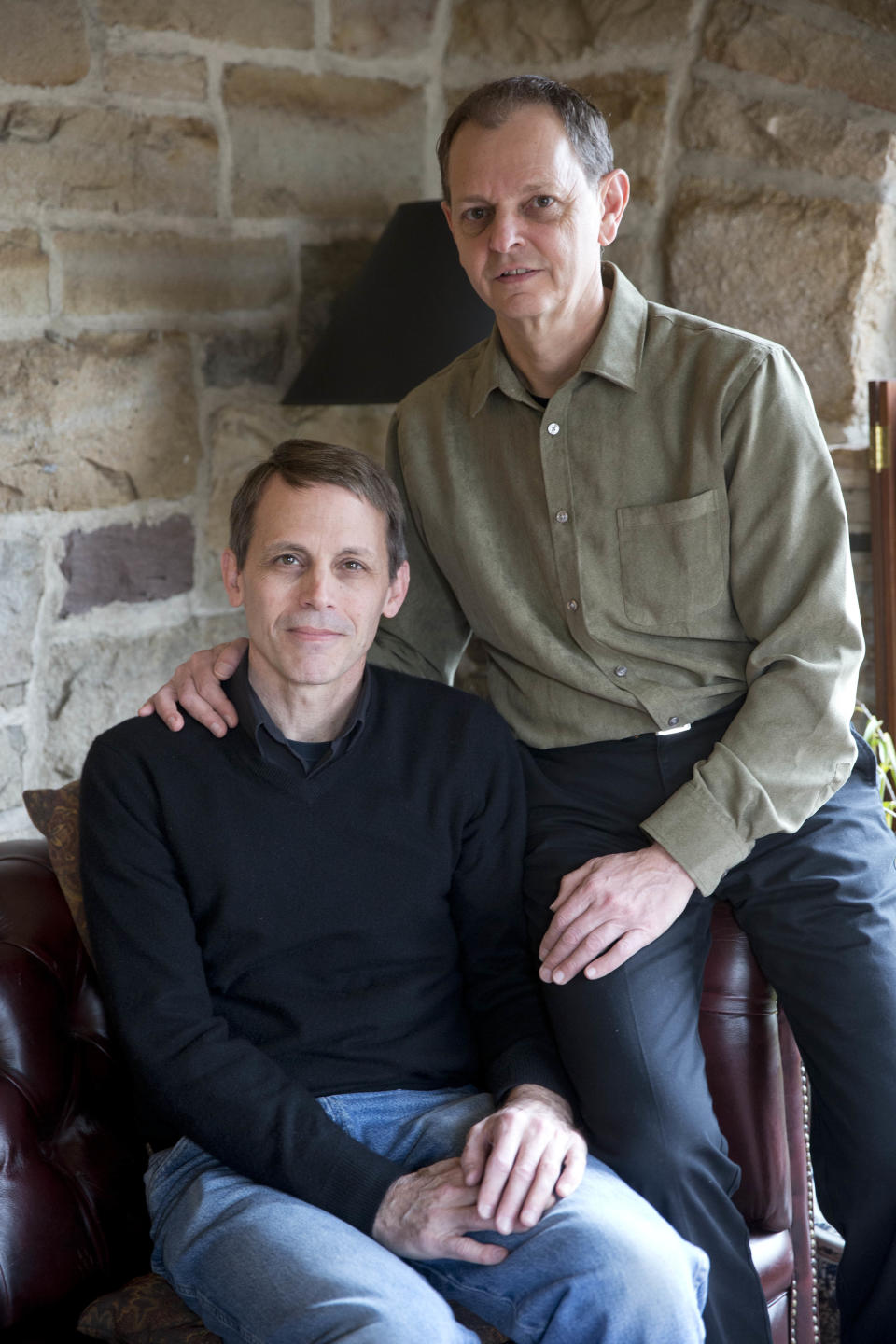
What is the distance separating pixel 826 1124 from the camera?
152cm

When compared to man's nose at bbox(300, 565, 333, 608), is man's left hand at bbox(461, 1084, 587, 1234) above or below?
below

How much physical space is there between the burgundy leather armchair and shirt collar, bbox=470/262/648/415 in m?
0.72

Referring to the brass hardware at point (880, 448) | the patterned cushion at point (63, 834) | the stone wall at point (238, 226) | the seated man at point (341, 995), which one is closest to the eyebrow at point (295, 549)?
the seated man at point (341, 995)

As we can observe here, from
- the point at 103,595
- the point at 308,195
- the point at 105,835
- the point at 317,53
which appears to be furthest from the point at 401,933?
the point at 317,53

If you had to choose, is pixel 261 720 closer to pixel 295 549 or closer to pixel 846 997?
pixel 295 549

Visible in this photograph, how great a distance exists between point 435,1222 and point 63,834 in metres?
0.65

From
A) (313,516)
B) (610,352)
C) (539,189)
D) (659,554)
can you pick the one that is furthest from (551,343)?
(313,516)

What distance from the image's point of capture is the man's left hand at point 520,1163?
1256 millimetres

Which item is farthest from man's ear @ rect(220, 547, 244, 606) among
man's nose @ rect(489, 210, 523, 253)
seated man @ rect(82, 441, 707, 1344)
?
man's nose @ rect(489, 210, 523, 253)

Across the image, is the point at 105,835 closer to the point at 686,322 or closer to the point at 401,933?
the point at 401,933

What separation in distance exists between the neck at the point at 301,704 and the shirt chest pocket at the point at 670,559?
40 centimetres

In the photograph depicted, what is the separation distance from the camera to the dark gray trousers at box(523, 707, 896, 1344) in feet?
4.64

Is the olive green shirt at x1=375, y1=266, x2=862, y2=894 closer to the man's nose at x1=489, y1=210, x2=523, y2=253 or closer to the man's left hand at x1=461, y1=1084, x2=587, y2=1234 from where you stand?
the man's nose at x1=489, y1=210, x2=523, y2=253

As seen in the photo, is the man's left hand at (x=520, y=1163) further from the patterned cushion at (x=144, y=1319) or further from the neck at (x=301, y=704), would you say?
the neck at (x=301, y=704)
